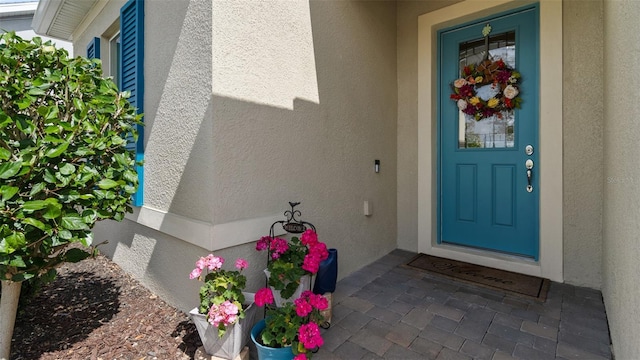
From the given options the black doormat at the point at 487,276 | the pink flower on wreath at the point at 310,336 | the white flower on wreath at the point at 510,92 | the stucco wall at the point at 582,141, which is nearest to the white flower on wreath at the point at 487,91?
the white flower on wreath at the point at 510,92

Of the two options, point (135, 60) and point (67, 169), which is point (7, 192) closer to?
point (67, 169)

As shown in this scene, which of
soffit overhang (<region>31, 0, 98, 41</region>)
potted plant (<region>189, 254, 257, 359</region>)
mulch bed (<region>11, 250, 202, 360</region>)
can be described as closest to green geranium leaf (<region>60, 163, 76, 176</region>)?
potted plant (<region>189, 254, 257, 359</region>)

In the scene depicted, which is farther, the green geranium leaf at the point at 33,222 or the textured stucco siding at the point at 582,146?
the textured stucco siding at the point at 582,146

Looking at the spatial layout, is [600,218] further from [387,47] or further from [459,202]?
[387,47]

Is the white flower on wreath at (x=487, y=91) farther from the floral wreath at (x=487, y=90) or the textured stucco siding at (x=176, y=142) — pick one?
the textured stucco siding at (x=176, y=142)

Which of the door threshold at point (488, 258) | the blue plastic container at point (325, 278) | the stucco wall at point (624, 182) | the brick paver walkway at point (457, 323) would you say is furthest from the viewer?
the door threshold at point (488, 258)

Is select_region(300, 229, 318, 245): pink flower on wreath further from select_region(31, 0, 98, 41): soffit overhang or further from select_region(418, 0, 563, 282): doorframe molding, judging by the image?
select_region(31, 0, 98, 41): soffit overhang

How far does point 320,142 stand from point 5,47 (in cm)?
198

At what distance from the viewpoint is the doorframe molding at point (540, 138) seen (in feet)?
8.79

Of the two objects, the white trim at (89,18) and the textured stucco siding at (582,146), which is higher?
the white trim at (89,18)

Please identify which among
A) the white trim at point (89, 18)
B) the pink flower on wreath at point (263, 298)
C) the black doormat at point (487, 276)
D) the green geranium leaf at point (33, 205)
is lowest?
the black doormat at point (487, 276)

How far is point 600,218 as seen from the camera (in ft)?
8.25

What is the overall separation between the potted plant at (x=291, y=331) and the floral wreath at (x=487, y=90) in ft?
8.62

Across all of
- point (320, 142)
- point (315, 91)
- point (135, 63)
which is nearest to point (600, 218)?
point (320, 142)
